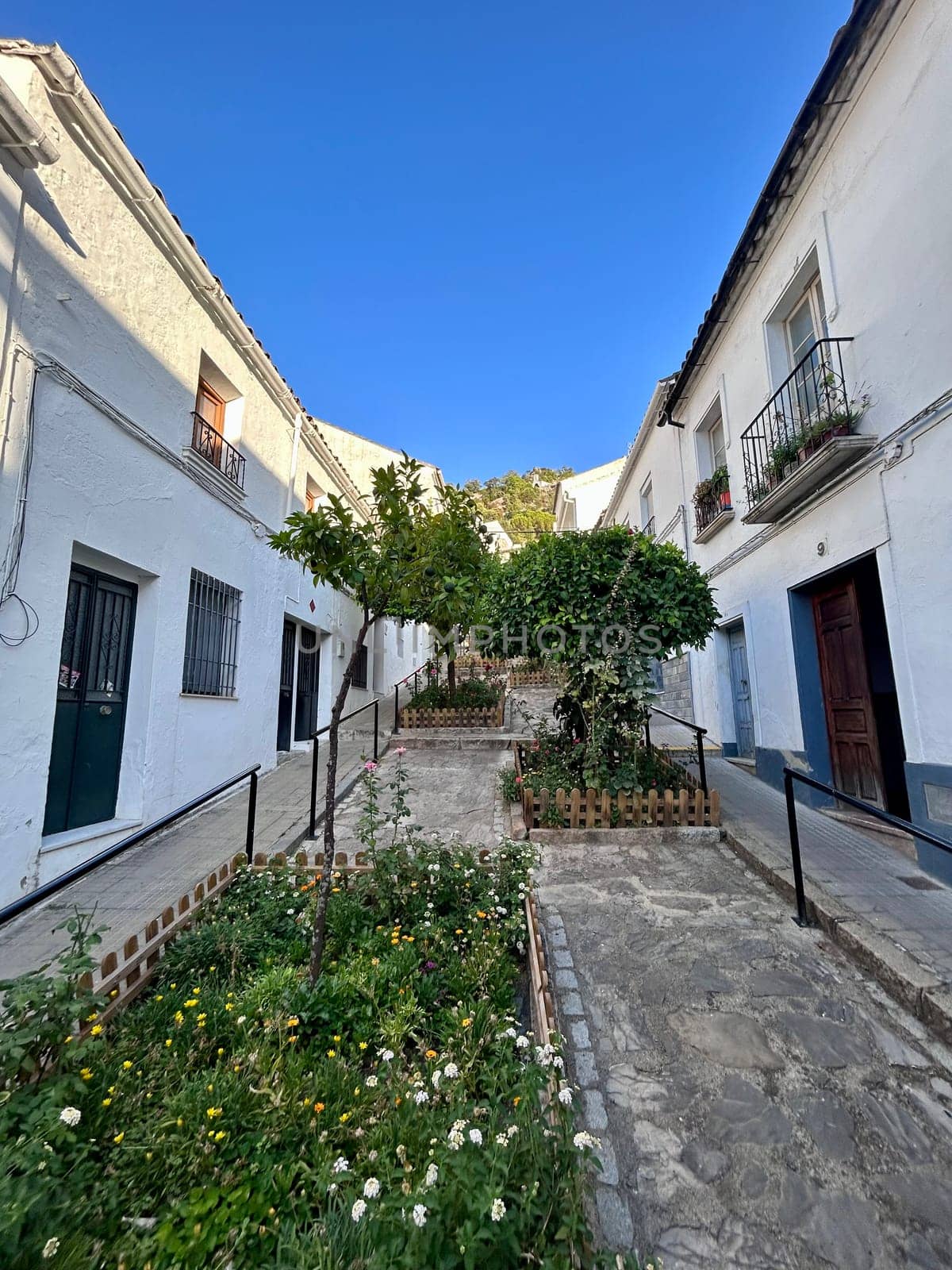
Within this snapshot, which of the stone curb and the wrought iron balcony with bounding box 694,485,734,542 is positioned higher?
the wrought iron balcony with bounding box 694,485,734,542

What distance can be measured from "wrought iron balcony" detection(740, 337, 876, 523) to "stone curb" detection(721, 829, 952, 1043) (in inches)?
140

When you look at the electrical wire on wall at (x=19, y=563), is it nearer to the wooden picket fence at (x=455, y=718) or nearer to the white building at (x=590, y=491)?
the wooden picket fence at (x=455, y=718)

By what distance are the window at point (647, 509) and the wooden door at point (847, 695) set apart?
595cm

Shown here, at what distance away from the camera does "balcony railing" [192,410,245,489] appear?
6.29 m

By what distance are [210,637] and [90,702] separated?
1.82 metres

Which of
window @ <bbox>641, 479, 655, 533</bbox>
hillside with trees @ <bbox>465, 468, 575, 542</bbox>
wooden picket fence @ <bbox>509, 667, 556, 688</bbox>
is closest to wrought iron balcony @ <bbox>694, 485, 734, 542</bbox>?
window @ <bbox>641, 479, 655, 533</bbox>

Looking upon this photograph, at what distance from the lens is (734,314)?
706 centimetres

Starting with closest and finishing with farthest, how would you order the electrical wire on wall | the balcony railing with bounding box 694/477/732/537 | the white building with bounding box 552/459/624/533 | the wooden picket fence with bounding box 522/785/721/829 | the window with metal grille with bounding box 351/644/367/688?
the electrical wire on wall < the wooden picket fence with bounding box 522/785/721/829 < the balcony railing with bounding box 694/477/732/537 < the window with metal grille with bounding box 351/644/367/688 < the white building with bounding box 552/459/624/533

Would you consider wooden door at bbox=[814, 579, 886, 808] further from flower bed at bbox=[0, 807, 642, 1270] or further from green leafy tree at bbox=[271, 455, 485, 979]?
green leafy tree at bbox=[271, 455, 485, 979]

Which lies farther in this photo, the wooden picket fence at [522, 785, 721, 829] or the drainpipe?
the drainpipe

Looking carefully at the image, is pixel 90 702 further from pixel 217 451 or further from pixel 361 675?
pixel 361 675

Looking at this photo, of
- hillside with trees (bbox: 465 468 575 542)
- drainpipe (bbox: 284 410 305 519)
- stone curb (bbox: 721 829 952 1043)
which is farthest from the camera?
hillside with trees (bbox: 465 468 575 542)

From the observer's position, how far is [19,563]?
12.2 feet

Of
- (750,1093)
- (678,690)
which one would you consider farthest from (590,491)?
(750,1093)
